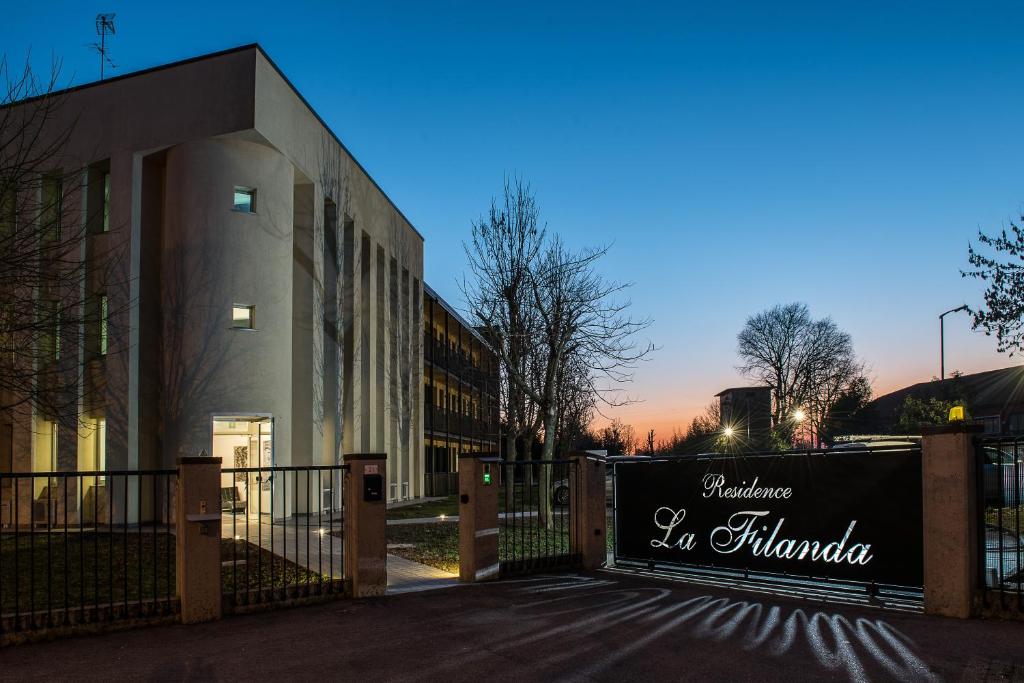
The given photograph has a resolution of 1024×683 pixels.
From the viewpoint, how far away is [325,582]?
10.1m

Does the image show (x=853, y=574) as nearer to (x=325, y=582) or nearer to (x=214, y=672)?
(x=325, y=582)

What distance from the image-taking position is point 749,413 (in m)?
64.6

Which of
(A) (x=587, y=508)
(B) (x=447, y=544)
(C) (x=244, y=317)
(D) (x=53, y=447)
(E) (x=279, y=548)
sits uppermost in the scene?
(C) (x=244, y=317)

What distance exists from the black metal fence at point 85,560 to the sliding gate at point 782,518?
6.62m

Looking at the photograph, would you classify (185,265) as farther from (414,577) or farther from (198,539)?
(198,539)

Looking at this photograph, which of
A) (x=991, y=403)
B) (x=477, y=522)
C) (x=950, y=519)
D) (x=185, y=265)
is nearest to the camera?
(x=950, y=519)

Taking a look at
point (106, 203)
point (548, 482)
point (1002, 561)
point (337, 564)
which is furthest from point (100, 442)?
point (1002, 561)

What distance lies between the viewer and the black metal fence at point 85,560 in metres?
8.12

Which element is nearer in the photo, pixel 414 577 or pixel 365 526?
pixel 365 526

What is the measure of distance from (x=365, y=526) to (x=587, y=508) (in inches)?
152

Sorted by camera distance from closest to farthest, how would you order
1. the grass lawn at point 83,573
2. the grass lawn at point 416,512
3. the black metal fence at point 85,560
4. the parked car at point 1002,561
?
the black metal fence at point 85,560, the parked car at point 1002,561, the grass lawn at point 83,573, the grass lawn at point 416,512

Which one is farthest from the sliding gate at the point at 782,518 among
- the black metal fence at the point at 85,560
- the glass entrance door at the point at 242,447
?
the glass entrance door at the point at 242,447

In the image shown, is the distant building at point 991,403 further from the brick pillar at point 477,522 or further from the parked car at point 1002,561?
the brick pillar at point 477,522

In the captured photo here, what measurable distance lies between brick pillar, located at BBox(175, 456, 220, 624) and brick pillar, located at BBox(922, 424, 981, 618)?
7.89 m
